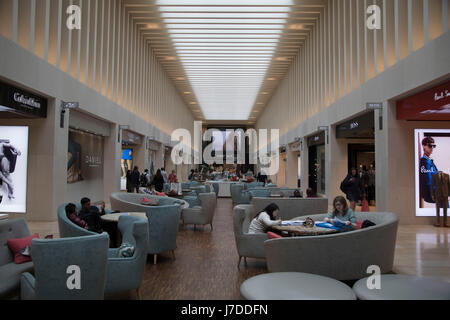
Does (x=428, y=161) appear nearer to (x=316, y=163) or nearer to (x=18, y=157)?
(x=316, y=163)

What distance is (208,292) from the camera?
12.3 ft

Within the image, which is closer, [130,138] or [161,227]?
[161,227]

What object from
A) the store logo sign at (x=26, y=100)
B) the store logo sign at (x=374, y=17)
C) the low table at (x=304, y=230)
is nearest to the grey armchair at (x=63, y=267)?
the low table at (x=304, y=230)

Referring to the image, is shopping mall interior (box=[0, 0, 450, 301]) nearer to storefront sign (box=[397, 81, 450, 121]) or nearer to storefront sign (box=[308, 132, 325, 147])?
storefront sign (box=[397, 81, 450, 121])

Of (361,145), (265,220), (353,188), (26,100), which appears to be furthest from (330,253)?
(361,145)

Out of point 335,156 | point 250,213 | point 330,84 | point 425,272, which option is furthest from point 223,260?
point 330,84

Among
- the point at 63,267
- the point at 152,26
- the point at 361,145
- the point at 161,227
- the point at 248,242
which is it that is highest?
the point at 152,26

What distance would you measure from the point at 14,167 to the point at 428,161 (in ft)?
32.8

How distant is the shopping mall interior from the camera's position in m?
3.38

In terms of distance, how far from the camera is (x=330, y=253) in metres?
3.39

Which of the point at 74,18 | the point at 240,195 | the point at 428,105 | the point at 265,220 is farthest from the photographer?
the point at 240,195

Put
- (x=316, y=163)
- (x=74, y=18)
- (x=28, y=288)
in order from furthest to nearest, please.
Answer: (x=316, y=163) → (x=74, y=18) → (x=28, y=288)

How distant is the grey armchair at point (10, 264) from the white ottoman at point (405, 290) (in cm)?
290

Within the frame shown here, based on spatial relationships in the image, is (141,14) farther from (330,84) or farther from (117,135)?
(330,84)
